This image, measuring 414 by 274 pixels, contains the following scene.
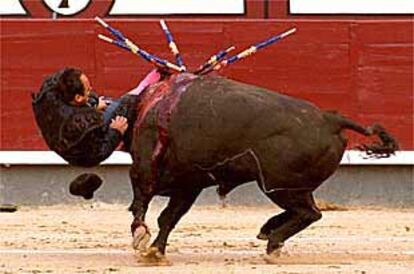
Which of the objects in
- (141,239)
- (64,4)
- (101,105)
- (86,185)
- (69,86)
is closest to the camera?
(141,239)

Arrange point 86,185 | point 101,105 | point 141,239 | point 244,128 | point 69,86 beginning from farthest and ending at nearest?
point 86,185 → point 101,105 → point 69,86 → point 141,239 → point 244,128

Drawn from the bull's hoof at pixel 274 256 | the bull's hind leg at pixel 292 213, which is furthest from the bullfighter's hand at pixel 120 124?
the bull's hoof at pixel 274 256

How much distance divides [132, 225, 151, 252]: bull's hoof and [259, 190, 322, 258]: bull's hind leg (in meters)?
0.54

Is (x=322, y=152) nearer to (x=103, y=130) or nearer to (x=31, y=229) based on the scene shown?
(x=103, y=130)

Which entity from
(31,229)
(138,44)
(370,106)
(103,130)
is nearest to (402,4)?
(370,106)

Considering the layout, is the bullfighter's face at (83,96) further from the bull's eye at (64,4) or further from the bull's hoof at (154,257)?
the bull's eye at (64,4)

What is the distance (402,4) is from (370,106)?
68 centimetres

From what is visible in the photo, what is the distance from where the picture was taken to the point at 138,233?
8.45m

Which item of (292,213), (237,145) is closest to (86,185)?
(237,145)

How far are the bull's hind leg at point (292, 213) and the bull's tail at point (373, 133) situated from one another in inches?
13.3

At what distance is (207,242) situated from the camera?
950cm

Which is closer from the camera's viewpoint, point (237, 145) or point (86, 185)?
point (237, 145)

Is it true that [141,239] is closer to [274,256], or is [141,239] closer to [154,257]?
[154,257]

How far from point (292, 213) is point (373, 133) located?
50cm
